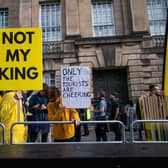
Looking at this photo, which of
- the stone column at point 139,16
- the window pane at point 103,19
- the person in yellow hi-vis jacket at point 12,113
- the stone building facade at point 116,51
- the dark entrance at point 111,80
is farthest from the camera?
the window pane at point 103,19

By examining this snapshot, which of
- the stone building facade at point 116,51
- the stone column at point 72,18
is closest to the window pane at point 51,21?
the stone building facade at point 116,51

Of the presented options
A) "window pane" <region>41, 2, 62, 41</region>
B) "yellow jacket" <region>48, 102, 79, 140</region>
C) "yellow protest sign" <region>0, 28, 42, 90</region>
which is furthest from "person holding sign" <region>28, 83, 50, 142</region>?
"window pane" <region>41, 2, 62, 41</region>

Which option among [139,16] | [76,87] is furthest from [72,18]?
[76,87]

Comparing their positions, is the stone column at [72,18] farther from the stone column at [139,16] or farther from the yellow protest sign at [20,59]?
the yellow protest sign at [20,59]

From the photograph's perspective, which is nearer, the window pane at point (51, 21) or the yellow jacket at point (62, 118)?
the yellow jacket at point (62, 118)

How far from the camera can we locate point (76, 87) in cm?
538

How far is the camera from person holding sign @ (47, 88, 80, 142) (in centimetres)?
511

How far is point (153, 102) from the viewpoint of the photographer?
6359mm

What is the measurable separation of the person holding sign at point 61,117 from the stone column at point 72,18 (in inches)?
487

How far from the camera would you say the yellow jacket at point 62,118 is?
16.8ft

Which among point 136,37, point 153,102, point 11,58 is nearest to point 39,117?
point 11,58

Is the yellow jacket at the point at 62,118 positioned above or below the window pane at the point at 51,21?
below

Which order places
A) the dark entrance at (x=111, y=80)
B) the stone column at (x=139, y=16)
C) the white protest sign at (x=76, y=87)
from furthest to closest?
the stone column at (x=139, y=16)
the dark entrance at (x=111, y=80)
the white protest sign at (x=76, y=87)

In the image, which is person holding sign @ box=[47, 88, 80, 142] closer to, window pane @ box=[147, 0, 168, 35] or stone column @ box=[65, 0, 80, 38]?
stone column @ box=[65, 0, 80, 38]
